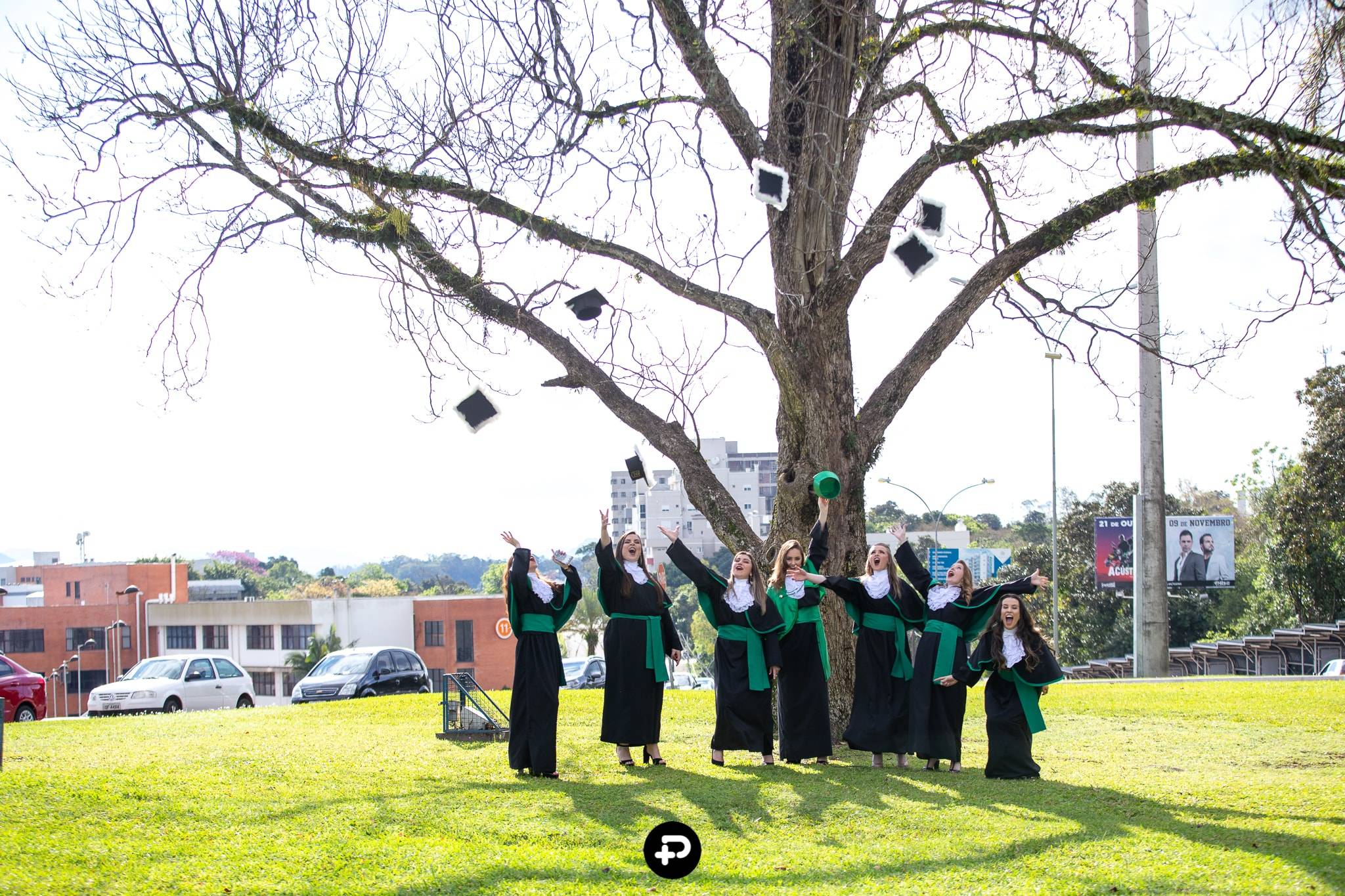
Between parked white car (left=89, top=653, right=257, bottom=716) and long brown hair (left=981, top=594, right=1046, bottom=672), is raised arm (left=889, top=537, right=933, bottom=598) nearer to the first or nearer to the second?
long brown hair (left=981, top=594, right=1046, bottom=672)

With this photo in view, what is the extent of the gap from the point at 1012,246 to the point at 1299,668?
91.6 ft

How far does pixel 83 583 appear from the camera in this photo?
248 feet

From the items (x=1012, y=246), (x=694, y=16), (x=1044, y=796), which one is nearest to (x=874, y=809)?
(x=1044, y=796)

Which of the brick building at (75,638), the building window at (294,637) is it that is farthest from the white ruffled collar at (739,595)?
the building window at (294,637)

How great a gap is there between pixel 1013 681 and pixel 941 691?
28.6 inches

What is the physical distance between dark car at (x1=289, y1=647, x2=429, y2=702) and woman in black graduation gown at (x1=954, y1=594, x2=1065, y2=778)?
13578 mm

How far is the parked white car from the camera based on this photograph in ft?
66.5

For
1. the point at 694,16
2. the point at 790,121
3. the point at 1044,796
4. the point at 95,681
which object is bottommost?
the point at 95,681

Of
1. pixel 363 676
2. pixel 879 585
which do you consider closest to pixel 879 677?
pixel 879 585

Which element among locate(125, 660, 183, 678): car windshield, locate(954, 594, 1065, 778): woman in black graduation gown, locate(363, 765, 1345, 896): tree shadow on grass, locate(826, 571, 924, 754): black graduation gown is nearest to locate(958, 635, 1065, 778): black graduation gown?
locate(954, 594, 1065, 778): woman in black graduation gown

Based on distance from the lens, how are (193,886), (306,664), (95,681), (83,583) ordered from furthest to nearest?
(83,583), (95,681), (306,664), (193,886)

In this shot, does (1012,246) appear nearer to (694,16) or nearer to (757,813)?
(694,16)

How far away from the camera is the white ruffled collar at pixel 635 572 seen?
Answer: 10539 millimetres

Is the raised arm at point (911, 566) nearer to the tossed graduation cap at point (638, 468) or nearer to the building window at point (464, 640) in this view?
the tossed graduation cap at point (638, 468)
